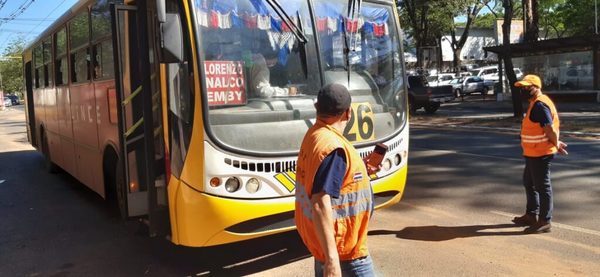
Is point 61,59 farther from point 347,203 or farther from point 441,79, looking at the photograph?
point 441,79

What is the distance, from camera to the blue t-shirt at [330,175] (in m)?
2.55

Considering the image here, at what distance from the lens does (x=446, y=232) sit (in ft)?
19.2

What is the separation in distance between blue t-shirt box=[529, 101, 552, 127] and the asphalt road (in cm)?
117

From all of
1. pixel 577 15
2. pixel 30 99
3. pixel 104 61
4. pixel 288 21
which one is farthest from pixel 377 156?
pixel 577 15

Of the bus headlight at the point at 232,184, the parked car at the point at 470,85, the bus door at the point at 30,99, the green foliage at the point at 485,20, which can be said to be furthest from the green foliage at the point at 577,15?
the bus headlight at the point at 232,184

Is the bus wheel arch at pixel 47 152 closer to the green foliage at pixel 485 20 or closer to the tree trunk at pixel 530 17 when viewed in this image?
the tree trunk at pixel 530 17

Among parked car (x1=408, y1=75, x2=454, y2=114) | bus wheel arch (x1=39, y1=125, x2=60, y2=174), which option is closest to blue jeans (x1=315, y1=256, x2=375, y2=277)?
bus wheel arch (x1=39, y1=125, x2=60, y2=174)

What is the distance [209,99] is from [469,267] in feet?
8.63

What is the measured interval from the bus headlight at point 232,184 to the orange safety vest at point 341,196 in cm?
156

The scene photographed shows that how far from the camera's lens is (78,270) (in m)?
5.25

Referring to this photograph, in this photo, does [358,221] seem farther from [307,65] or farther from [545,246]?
[545,246]

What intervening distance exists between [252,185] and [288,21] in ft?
4.65

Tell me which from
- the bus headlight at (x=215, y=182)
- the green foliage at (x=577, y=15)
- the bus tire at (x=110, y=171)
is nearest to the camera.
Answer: the bus headlight at (x=215, y=182)

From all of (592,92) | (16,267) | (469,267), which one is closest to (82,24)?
(16,267)
